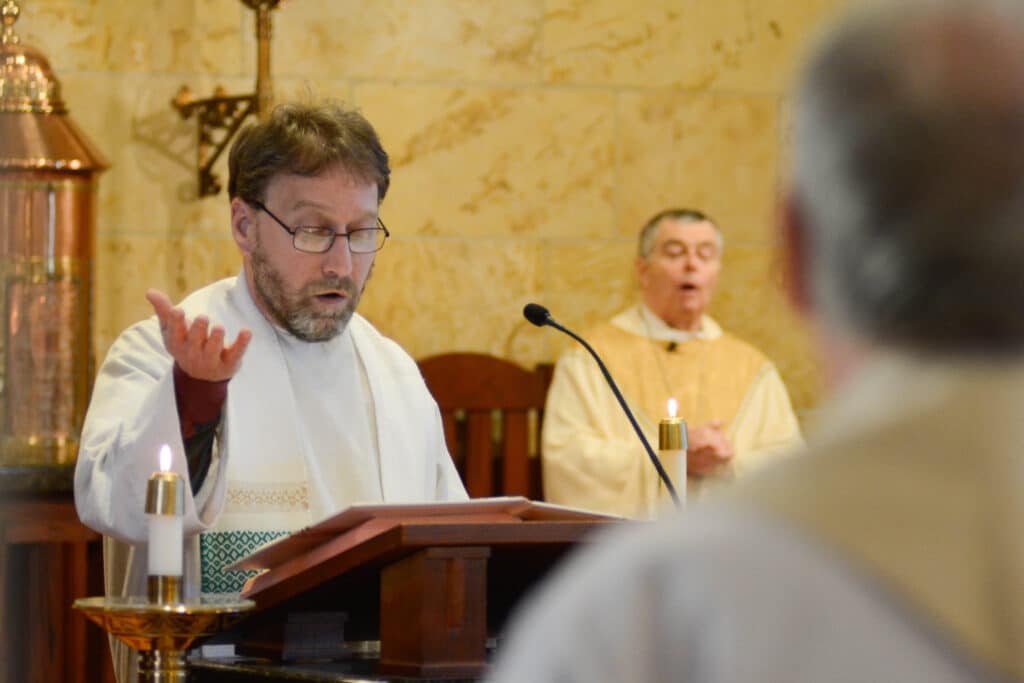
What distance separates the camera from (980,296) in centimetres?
102

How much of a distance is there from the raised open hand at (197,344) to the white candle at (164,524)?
0.38 metres

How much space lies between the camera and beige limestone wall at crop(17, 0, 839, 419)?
7.29 metres

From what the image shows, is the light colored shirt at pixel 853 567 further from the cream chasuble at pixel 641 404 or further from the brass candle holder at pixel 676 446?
the cream chasuble at pixel 641 404

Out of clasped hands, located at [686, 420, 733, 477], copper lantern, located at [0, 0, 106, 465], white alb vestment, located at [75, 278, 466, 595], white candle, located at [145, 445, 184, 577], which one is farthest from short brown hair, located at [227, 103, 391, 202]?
clasped hands, located at [686, 420, 733, 477]

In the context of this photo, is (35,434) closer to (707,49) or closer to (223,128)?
(223,128)

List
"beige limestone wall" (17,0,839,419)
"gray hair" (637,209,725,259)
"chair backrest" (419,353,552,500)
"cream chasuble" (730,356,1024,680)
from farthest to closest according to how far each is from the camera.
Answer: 1. "gray hair" (637,209,725,259)
2. "chair backrest" (419,353,552,500)
3. "beige limestone wall" (17,0,839,419)
4. "cream chasuble" (730,356,1024,680)

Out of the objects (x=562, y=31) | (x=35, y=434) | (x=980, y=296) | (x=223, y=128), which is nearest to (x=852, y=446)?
(x=980, y=296)

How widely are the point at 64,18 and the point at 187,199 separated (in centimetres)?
88

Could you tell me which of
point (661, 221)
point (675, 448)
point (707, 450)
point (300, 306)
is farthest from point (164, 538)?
point (661, 221)

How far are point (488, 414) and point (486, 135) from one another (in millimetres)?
1227

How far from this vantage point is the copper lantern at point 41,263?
5.96 metres

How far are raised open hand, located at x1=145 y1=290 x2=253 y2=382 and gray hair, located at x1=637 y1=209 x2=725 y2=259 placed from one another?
15.5 ft

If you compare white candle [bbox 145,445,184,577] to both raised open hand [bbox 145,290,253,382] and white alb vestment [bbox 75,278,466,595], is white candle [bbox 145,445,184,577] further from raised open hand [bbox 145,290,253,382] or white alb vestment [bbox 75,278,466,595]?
white alb vestment [bbox 75,278,466,595]

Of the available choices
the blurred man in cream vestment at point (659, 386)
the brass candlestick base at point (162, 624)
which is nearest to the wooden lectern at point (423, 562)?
the brass candlestick base at point (162, 624)
